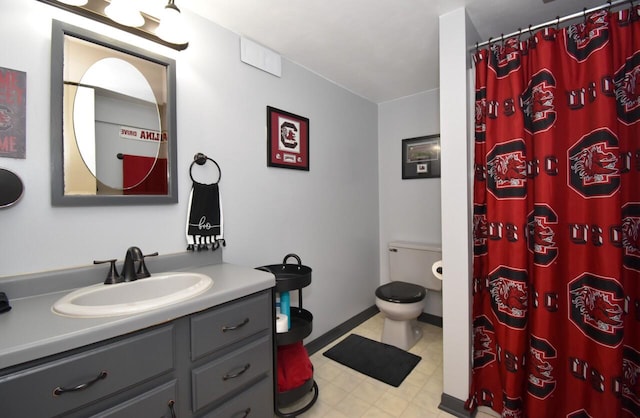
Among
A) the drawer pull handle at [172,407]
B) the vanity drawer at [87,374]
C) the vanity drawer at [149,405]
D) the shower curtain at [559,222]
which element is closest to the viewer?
the vanity drawer at [87,374]

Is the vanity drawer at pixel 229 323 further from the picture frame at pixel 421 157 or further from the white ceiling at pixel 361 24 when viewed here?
the picture frame at pixel 421 157

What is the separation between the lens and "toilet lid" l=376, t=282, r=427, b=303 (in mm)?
2289

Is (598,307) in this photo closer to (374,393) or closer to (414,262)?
(374,393)

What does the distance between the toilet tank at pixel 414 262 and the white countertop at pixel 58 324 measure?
1.97 metres

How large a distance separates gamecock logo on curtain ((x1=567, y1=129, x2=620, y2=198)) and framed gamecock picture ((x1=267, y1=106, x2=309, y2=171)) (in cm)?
162

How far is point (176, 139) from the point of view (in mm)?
1495

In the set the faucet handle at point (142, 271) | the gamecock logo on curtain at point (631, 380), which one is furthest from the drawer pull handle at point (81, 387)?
the gamecock logo on curtain at point (631, 380)

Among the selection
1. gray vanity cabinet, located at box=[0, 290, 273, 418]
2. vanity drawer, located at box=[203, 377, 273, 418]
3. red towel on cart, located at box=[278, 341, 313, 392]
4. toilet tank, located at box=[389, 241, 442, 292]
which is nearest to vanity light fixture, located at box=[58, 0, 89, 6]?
gray vanity cabinet, located at box=[0, 290, 273, 418]

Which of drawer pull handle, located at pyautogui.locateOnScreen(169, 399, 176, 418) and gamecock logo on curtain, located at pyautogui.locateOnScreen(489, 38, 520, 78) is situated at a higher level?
gamecock logo on curtain, located at pyautogui.locateOnScreen(489, 38, 520, 78)

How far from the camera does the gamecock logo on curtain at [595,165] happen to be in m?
1.31

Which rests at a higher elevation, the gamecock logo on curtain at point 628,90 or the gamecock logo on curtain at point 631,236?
the gamecock logo on curtain at point 628,90

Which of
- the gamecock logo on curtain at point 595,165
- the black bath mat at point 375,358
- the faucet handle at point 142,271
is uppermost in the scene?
the gamecock logo on curtain at point 595,165

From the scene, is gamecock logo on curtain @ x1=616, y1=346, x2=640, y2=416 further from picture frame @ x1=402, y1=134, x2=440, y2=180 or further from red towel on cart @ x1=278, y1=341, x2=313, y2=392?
picture frame @ x1=402, y1=134, x2=440, y2=180

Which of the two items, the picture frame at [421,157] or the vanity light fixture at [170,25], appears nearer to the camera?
the vanity light fixture at [170,25]
